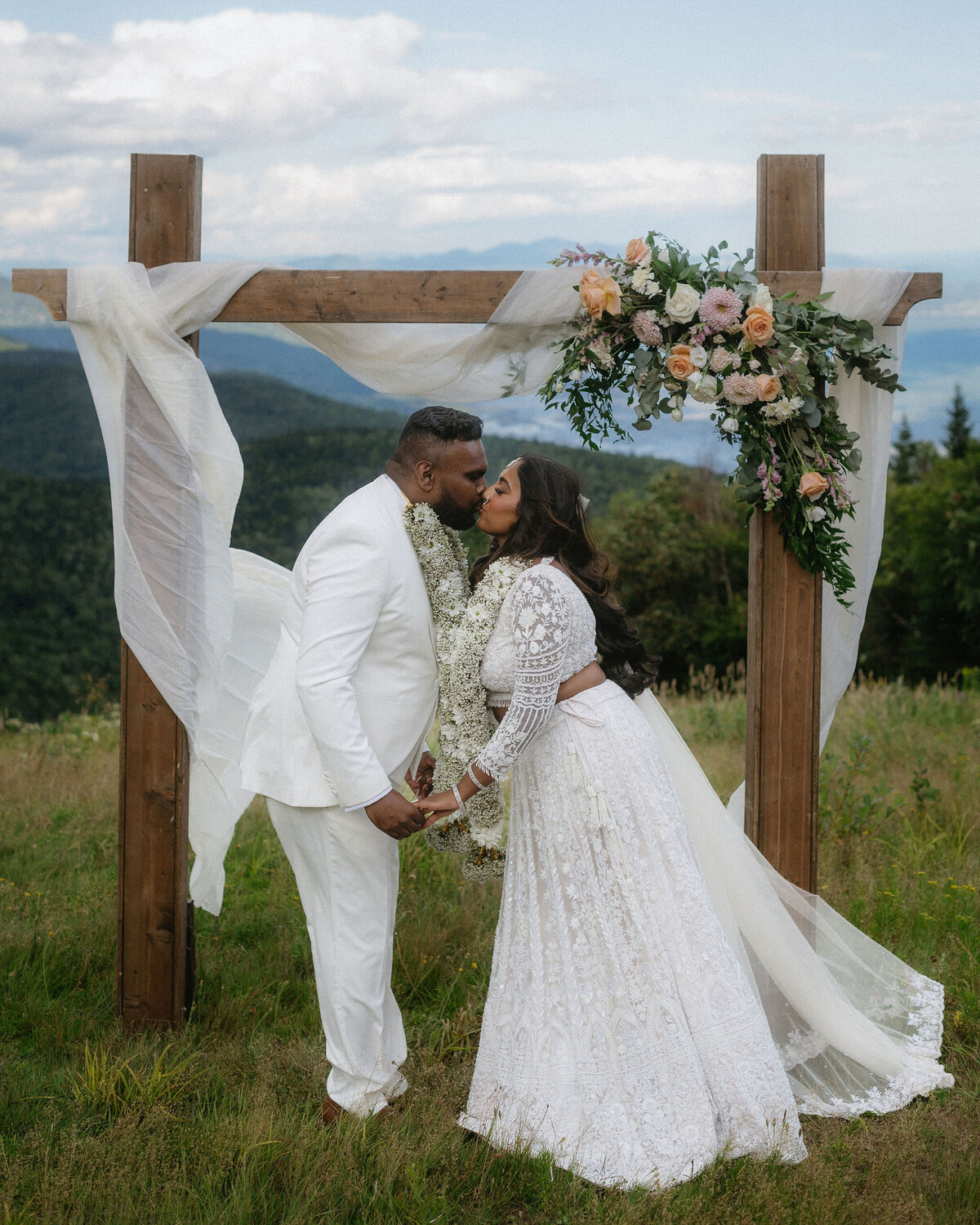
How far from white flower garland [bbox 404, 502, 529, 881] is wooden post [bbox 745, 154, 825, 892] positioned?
108 centimetres

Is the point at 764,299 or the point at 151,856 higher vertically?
the point at 764,299

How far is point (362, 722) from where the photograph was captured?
135 inches

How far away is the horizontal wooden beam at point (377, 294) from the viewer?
3.96 metres

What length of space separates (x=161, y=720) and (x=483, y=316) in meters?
1.87

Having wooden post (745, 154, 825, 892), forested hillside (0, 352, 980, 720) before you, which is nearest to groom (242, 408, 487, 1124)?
wooden post (745, 154, 825, 892)

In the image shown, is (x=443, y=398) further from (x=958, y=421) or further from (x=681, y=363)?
(x=958, y=421)

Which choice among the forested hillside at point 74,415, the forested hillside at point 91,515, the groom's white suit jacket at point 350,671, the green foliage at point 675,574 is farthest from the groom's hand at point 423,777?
the forested hillside at point 74,415

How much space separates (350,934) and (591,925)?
73cm

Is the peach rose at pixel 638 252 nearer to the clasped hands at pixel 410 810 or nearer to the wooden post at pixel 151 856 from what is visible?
the wooden post at pixel 151 856

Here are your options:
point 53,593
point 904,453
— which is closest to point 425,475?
point 53,593

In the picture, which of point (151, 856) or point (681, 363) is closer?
point (681, 363)

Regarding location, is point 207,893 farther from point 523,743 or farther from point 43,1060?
point 523,743

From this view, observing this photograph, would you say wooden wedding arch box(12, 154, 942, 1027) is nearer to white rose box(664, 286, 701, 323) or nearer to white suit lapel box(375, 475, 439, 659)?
white rose box(664, 286, 701, 323)

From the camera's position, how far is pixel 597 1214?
116 inches
